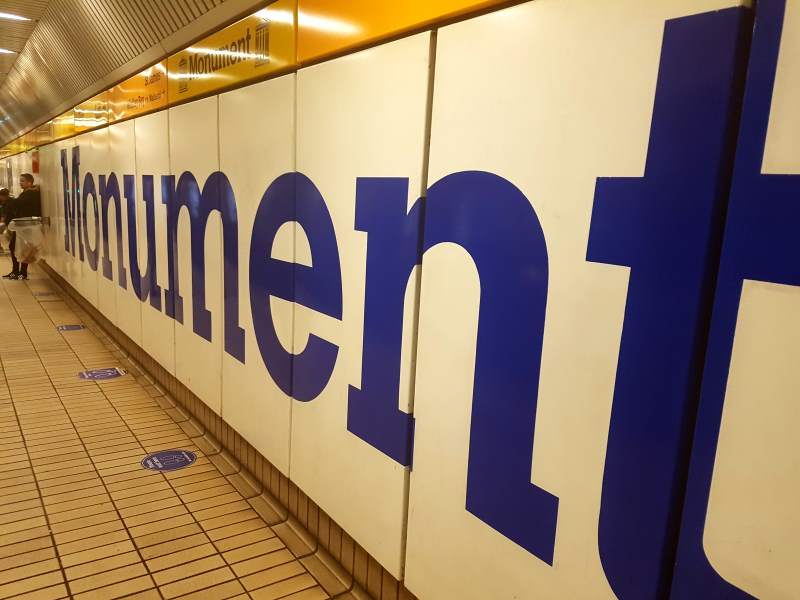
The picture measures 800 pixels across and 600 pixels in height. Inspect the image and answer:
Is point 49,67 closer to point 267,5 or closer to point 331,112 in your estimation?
point 267,5

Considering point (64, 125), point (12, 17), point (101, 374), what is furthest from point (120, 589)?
point (64, 125)

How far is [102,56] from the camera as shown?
5348 millimetres

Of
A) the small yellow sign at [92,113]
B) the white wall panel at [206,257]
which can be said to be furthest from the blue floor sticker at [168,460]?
the small yellow sign at [92,113]

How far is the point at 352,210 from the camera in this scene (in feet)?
6.89

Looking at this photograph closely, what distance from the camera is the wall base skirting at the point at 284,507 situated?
2.25 m

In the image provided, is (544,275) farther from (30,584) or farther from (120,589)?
(30,584)

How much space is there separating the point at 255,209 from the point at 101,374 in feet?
9.63

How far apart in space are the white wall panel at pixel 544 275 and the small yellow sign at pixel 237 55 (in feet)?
3.80

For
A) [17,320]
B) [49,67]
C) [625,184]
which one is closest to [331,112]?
[625,184]

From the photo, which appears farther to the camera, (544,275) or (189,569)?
(189,569)

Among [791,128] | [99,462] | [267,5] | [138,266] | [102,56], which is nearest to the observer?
[791,128]

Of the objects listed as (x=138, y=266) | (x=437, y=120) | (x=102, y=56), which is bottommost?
(x=138, y=266)

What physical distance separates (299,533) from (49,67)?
716 centimetres

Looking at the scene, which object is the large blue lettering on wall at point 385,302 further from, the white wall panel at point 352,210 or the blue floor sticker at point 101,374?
the blue floor sticker at point 101,374
